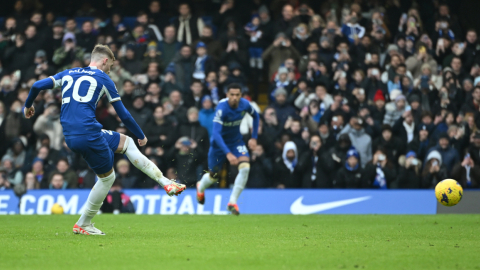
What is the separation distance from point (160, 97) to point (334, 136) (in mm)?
4746

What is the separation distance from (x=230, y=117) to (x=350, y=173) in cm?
395

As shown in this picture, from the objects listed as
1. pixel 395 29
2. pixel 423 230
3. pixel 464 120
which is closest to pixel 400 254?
pixel 423 230

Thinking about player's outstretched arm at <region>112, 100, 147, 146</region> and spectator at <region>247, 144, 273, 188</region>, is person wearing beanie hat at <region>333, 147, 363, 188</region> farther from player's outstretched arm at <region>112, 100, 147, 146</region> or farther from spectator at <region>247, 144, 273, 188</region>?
player's outstretched arm at <region>112, 100, 147, 146</region>

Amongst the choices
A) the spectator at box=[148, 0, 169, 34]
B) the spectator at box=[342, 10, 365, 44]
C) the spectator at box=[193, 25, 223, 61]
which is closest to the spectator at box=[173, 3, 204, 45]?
the spectator at box=[148, 0, 169, 34]

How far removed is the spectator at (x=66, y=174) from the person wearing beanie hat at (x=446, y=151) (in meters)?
8.56

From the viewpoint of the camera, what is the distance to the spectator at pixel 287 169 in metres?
15.4

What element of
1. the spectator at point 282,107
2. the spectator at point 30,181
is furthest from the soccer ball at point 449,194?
the spectator at point 30,181

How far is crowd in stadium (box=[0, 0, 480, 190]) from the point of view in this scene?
50.8 feet

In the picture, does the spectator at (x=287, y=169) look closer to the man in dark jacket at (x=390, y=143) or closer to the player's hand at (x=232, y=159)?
the man in dark jacket at (x=390, y=143)

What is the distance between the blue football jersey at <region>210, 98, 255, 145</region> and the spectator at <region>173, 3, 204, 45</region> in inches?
269

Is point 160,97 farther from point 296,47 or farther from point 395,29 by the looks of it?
point 395,29

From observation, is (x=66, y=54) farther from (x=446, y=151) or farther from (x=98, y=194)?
(x=98, y=194)

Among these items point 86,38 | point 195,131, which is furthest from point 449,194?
point 86,38

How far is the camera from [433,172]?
598 inches
